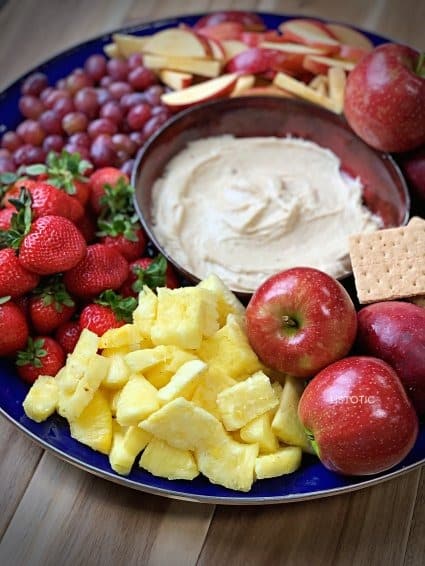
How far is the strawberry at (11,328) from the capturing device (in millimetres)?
1402

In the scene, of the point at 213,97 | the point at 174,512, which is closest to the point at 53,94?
the point at 213,97

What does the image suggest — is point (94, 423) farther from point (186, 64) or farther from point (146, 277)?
point (186, 64)

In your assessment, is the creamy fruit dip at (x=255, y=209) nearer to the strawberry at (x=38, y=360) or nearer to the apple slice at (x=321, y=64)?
the apple slice at (x=321, y=64)

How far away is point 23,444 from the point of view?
1460mm

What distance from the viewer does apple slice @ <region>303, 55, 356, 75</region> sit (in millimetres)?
1947

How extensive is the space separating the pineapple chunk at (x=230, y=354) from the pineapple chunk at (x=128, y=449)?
0.60 feet

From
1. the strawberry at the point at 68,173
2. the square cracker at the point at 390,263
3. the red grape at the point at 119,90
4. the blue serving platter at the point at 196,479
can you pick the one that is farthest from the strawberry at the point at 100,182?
the square cracker at the point at 390,263

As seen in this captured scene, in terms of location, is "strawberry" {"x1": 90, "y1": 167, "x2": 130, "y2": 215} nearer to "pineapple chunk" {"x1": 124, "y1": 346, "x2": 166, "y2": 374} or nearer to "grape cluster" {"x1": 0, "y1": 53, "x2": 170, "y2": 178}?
"grape cluster" {"x1": 0, "y1": 53, "x2": 170, "y2": 178}

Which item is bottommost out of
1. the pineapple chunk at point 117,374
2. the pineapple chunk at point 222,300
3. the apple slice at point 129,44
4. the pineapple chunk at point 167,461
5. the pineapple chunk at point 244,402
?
the pineapple chunk at point 167,461

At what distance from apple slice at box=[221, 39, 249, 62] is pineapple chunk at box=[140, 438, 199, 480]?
1.14 metres

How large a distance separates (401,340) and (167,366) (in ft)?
1.39

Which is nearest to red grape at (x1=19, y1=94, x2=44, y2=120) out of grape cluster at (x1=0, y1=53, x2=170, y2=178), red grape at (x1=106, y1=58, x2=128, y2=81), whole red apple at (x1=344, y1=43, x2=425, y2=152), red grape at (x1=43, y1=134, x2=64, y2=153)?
grape cluster at (x1=0, y1=53, x2=170, y2=178)

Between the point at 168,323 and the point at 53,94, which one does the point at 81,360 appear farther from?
the point at 53,94

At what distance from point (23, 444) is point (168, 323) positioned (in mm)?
399
